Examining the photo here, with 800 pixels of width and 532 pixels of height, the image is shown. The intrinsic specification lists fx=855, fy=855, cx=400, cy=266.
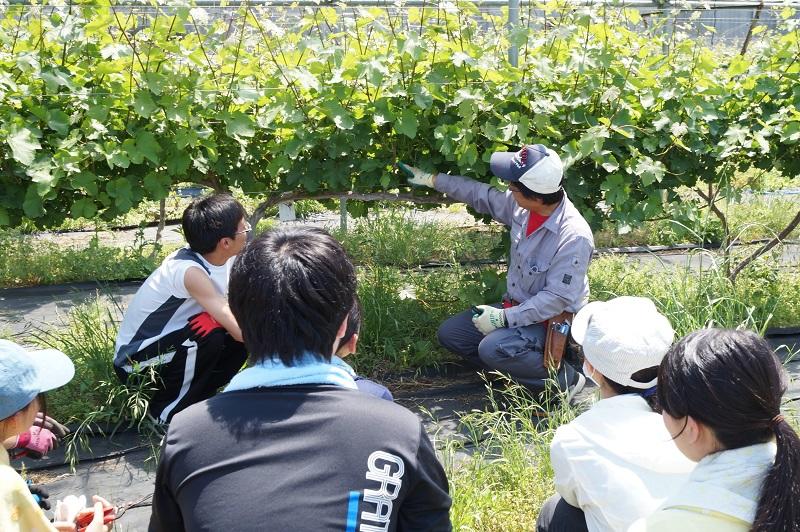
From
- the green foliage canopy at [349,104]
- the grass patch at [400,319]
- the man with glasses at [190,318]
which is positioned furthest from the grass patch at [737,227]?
the man with glasses at [190,318]

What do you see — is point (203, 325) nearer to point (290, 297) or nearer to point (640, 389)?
point (640, 389)

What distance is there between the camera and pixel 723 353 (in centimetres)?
168

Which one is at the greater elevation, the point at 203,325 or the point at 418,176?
the point at 418,176

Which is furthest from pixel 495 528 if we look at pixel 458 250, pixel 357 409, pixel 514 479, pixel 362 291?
pixel 458 250

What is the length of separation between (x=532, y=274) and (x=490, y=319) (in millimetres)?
294

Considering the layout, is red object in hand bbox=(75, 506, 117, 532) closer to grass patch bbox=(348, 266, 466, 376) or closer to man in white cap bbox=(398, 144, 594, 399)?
man in white cap bbox=(398, 144, 594, 399)

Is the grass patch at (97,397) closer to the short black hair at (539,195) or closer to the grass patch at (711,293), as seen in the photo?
the short black hair at (539,195)

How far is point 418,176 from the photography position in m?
4.42

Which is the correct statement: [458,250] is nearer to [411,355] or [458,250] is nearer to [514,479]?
[411,355]

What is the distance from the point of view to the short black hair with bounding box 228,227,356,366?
1644 millimetres

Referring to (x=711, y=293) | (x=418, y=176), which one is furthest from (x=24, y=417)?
(x=711, y=293)

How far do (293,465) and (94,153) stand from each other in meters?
2.87

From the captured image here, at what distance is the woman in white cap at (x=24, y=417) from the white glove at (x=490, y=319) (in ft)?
7.29

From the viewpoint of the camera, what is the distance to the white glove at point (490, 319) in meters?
4.09
